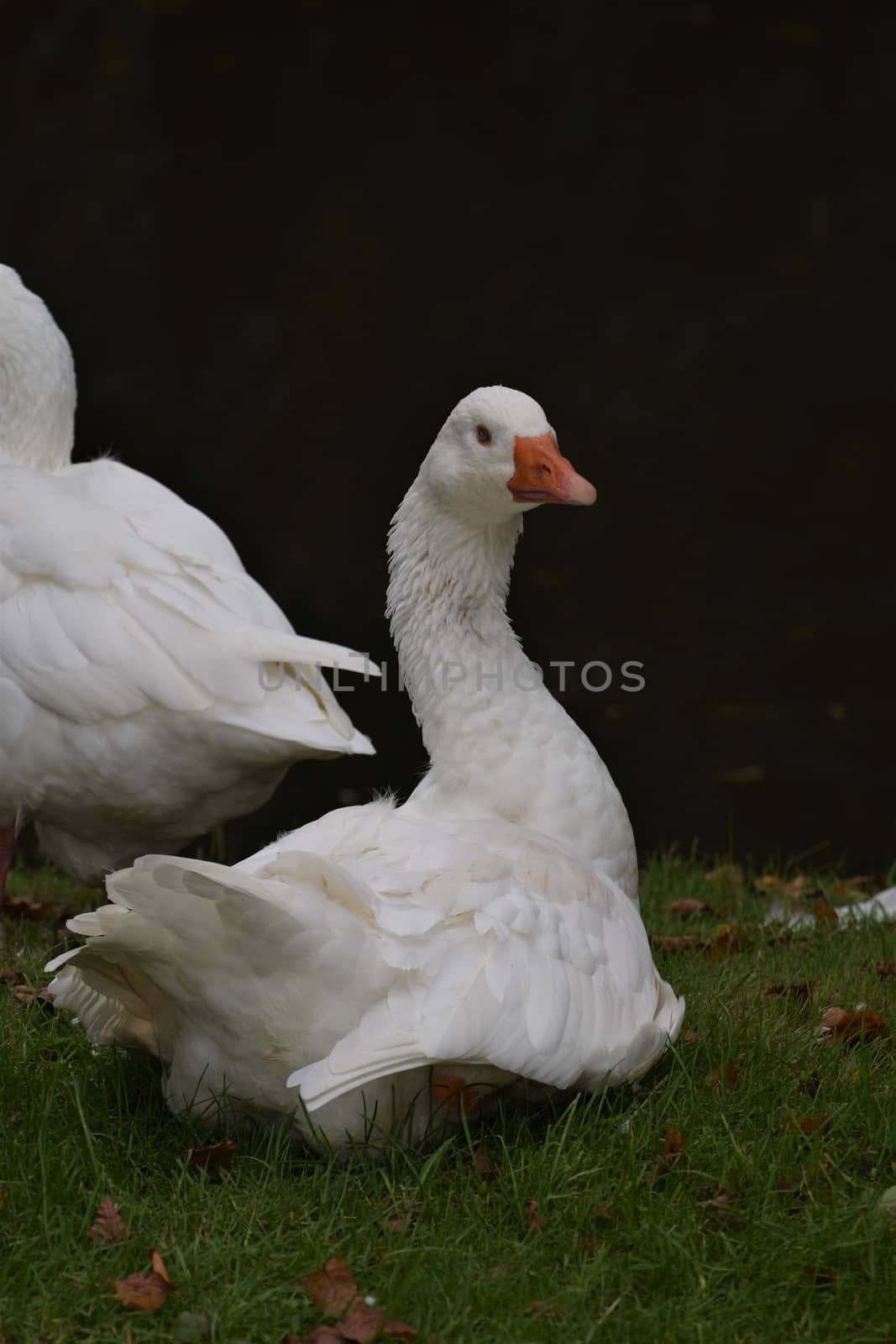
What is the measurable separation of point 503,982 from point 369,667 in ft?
5.38

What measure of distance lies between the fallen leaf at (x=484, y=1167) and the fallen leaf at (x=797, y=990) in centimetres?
125

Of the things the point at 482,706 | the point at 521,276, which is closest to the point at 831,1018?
the point at 482,706

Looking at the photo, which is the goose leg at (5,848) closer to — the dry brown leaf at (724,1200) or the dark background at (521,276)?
the dry brown leaf at (724,1200)

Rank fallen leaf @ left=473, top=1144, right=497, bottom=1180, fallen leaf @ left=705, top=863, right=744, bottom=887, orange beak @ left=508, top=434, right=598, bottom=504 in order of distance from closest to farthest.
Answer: fallen leaf @ left=473, top=1144, right=497, bottom=1180 < orange beak @ left=508, top=434, right=598, bottom=504 < fallen leaf @ left=705, top=863, right=744, bottom=887

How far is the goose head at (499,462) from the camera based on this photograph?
13.8 ft

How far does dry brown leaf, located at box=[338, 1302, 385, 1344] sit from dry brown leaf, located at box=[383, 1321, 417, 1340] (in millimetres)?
17

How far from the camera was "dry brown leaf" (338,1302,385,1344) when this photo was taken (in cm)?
295

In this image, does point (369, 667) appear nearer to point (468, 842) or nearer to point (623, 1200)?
point (468, 842)

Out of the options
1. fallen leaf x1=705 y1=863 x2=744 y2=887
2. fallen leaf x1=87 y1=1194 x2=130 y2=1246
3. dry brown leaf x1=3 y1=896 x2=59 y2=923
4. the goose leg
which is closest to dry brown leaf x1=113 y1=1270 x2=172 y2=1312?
fallen leaf x1=87 y1=1194 x2=130 y2=1246

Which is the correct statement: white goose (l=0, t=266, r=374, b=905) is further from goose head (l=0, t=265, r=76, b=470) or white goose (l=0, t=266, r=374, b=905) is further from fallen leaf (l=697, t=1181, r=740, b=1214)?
fallen leaf (l=697, t=1181, r=740, b=1214)

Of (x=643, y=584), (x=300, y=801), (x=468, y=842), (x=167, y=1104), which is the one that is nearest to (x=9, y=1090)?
(x=167, y=1104)

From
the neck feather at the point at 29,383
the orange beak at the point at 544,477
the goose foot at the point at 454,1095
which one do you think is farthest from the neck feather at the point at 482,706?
the neck feather at the point at 29,383

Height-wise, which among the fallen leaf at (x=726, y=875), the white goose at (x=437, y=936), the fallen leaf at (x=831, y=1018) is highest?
the white goose at (x=437, y=936)

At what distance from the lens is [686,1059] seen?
13.1 feet
